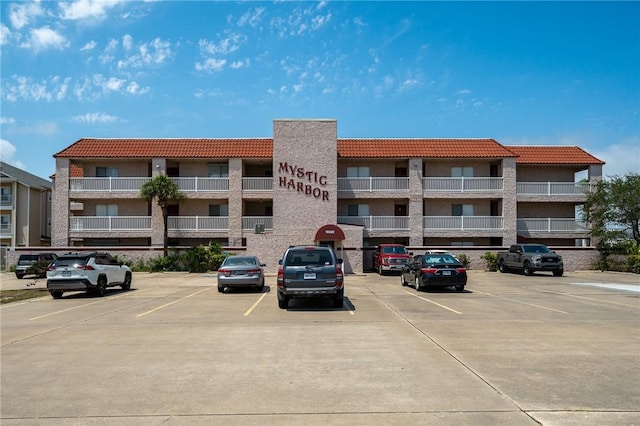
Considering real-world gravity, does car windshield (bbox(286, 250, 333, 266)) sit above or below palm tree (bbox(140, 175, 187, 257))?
below

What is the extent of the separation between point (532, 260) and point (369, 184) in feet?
43.2

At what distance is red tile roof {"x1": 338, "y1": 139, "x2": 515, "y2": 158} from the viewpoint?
3797 centimetres

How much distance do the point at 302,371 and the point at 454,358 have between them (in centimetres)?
→ 256

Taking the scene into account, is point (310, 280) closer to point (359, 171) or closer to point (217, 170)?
point (359, 171)

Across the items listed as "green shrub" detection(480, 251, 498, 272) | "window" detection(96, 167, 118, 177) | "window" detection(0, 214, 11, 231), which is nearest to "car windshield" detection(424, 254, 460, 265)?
"green shrub" detection(480, 251, 498, 272)

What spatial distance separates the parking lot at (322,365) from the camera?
5.55 meters

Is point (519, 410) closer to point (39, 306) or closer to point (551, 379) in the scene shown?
point (551, 379)

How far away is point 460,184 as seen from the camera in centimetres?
3828

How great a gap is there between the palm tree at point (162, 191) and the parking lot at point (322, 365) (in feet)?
Answer: 68.5

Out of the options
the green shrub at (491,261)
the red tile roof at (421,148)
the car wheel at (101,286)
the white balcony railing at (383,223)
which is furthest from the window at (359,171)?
the car wheel at (101,286)

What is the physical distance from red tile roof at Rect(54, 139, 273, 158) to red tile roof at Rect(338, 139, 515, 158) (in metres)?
6.62

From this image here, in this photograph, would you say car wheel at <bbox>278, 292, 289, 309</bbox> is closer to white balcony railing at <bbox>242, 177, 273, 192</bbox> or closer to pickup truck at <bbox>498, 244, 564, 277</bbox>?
pickup truck at <bbox>498, 244, 564, 277</bbox>

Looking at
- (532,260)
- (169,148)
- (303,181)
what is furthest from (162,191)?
(532,260)

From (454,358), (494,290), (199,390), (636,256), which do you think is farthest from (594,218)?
(199,390)
